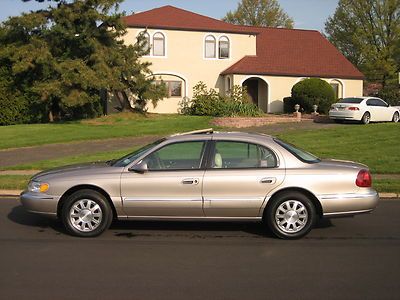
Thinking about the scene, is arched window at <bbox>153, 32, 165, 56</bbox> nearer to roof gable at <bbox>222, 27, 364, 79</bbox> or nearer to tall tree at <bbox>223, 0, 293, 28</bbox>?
roof gable at <bbox>222, 27, 364, 79</bbox>

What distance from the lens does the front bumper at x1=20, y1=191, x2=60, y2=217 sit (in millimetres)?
7168

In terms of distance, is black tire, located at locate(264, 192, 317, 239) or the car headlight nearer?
black tire, located at locate(264, 192, 317, 239)

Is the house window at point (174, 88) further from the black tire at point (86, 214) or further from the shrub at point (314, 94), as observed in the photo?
the black tire at point (86, 214)

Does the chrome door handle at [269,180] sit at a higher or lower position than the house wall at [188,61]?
lower

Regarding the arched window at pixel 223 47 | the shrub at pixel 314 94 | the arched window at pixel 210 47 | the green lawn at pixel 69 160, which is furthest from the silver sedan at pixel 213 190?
the arched window at pixel 223 47

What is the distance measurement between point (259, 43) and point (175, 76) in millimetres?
7138

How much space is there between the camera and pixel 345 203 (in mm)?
7043

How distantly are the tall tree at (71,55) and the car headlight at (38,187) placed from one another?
1767cm

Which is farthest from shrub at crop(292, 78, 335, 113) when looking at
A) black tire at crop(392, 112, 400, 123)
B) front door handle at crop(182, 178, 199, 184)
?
front door handle at crop(182, 178, 199, 184)

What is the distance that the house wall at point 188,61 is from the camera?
3294cm

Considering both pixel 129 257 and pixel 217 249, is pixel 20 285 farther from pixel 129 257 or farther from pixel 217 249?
pixel 217 249

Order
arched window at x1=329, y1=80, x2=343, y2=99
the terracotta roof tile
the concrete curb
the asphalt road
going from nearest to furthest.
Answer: the asphalt road
the concrete curb
the terracotta roof tile
arched window at x1=329, y1=80, x2=343, y2=99

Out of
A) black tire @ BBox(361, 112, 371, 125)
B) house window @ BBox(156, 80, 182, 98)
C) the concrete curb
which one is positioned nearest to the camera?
the concrete curb

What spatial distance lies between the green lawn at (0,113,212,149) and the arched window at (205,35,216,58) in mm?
7818
